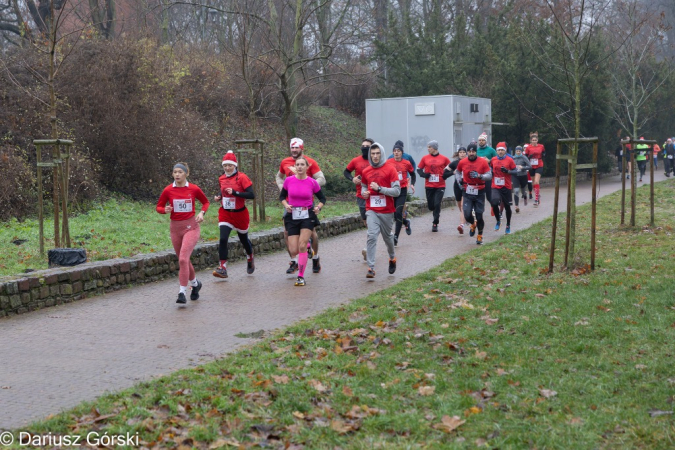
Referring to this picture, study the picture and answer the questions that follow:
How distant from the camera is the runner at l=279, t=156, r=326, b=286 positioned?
11.2m

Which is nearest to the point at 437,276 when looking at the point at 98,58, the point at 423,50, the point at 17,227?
the point at 17,227

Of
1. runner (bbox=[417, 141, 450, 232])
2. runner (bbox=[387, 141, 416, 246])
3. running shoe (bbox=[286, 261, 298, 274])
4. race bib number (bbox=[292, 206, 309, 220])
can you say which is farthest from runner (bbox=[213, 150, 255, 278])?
runner (bbox=[417, 141, 450, 232])

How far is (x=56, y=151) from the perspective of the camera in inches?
458

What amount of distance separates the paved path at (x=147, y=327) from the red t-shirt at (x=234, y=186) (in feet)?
3.53

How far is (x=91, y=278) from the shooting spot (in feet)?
34.4

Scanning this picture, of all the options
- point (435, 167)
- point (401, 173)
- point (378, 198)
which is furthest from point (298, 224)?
point (435, 167)

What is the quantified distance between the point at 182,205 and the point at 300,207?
6.01 feet

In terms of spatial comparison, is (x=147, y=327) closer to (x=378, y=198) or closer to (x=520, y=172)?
(x=378, y=198)

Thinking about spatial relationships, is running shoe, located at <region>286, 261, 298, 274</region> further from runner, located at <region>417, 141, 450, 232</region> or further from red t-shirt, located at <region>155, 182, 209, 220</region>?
runner, located at <region>417, 141, 450, 232</region>

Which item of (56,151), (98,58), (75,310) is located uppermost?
(98,58)

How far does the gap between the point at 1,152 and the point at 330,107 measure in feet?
83.2

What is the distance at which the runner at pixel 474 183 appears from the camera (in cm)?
1532

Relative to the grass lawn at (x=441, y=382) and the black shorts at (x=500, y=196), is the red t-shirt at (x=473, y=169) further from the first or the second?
the grass lawn at (x=441, y=382)

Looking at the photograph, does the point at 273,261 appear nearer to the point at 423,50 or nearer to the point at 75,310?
the point at 75,310
